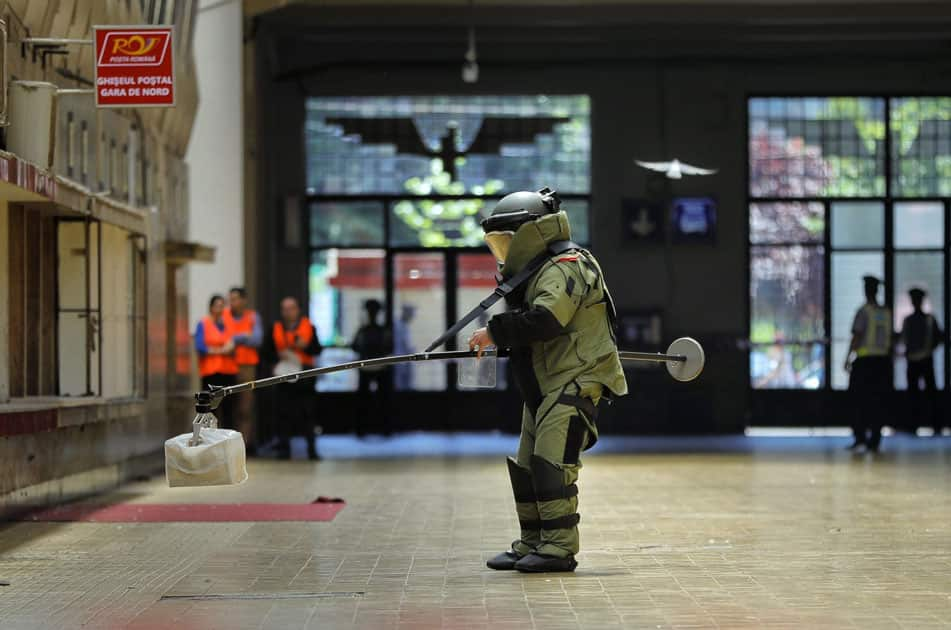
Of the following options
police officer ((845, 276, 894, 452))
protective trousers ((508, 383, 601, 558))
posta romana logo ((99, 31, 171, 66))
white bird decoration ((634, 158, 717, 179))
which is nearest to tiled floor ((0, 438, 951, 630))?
protective trousers ((508, 383, 601, 558))

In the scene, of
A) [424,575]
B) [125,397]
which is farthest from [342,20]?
[424,575]

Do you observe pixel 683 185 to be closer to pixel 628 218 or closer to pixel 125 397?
pixel 628 218

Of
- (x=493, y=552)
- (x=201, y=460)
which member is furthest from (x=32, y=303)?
(x=201, y=460)

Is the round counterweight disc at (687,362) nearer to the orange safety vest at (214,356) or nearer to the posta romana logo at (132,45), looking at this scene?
the posta romana logo at (132,45)

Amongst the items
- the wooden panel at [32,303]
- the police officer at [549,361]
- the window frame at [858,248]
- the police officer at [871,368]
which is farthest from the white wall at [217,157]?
the police officer at [549,361]

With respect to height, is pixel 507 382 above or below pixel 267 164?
below

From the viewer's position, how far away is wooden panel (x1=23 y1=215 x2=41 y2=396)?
11.2 metres

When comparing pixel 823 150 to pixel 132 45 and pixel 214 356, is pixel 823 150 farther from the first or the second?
pixel 132 45

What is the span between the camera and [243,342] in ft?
53.1

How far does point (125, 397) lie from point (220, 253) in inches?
192

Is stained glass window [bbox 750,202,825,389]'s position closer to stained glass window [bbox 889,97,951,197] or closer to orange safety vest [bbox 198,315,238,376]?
stained glass window [bbox 889,97,951,197]

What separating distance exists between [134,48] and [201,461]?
444cm

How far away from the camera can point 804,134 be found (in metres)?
20.7

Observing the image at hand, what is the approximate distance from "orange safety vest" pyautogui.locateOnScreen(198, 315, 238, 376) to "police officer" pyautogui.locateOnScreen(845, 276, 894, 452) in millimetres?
6820
